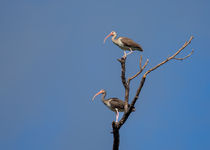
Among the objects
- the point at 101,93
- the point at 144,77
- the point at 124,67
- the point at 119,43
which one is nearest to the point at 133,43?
the point at 119,43

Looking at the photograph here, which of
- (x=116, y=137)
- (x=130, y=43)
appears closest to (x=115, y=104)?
(x=130, y=43)

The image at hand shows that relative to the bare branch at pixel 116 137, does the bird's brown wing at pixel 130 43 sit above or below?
above

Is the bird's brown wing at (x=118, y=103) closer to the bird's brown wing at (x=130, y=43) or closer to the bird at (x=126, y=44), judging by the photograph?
the bird at (x=126, y=44)

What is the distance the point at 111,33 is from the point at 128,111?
369 inches

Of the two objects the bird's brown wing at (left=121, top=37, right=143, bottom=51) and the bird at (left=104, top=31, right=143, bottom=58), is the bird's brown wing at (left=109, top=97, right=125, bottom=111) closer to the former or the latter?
the bird at (left=104, top=31, right=143, bottom=58)

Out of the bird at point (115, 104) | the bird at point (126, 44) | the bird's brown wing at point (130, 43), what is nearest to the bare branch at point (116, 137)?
the bird at point (115, 104)

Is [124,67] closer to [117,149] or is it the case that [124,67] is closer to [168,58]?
[168,58]

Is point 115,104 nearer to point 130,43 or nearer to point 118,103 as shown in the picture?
point 118,103

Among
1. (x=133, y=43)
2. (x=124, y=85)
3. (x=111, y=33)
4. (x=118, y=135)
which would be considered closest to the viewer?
(x=118, y=135)

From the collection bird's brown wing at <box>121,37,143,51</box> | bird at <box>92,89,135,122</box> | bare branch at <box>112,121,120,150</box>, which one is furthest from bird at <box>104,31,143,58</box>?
bare branch at <box>112,121,120,150</box>

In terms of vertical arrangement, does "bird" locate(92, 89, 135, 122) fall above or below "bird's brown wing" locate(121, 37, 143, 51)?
below

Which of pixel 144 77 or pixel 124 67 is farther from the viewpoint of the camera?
pixel 124 67

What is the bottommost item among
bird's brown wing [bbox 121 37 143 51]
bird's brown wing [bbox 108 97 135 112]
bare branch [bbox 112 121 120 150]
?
bare branch [bbox 112 121 120 150]

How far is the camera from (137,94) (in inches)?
580
